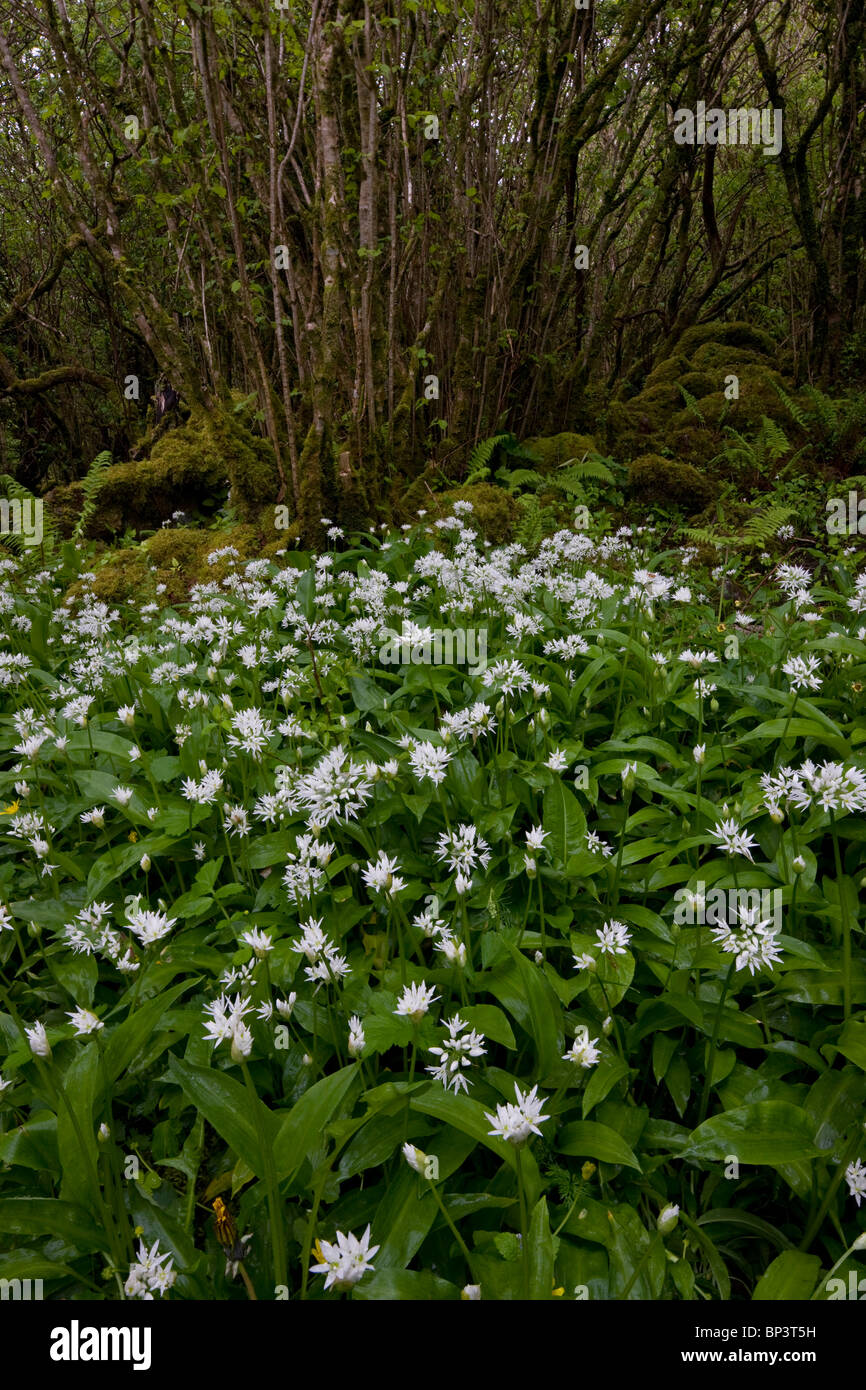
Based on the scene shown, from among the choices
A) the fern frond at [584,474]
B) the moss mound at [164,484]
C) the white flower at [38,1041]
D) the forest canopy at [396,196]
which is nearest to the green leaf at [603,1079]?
the white flower at [38,1041]

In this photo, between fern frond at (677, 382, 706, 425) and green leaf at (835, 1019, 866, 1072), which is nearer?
green leaf at (835, 1019, 866, 1072)

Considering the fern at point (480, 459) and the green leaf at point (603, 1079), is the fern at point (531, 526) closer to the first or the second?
the fern at point (480, 459)

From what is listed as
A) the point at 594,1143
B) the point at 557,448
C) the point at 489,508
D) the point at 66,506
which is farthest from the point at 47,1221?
the point at 66,506

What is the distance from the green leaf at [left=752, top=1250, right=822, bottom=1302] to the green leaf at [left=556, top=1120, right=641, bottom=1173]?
25 cm

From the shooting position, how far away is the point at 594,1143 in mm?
1413

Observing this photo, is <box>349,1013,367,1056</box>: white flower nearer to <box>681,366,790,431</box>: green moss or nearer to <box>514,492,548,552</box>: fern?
<box>514,492,548,552</box>: fern

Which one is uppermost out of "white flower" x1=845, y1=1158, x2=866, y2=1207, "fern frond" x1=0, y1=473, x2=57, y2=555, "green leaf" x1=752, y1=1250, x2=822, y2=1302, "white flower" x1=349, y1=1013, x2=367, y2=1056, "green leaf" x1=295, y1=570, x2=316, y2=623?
"fern frond" x1=0, y1=473, x2=57, y2=555

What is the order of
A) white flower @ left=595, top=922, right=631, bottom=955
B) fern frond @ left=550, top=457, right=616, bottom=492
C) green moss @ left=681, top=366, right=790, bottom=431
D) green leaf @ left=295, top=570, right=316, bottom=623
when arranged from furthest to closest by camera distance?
green moss @ left=681, top=366, right=790, bottom=431, fern frond @ left=550, top=457, right=616, bottom=492, green leaf @ left=295, top=570, right=316, bottom=623, white flower @ left=595, top=922, right=631, bottom=955

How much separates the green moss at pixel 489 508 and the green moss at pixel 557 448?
1.20m

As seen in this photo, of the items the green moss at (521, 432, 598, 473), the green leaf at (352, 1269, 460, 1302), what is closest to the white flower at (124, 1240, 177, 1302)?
the green leaf at (352, 1269, 460, 1302)

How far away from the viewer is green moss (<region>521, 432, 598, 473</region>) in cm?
678

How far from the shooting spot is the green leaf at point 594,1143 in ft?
4.50
